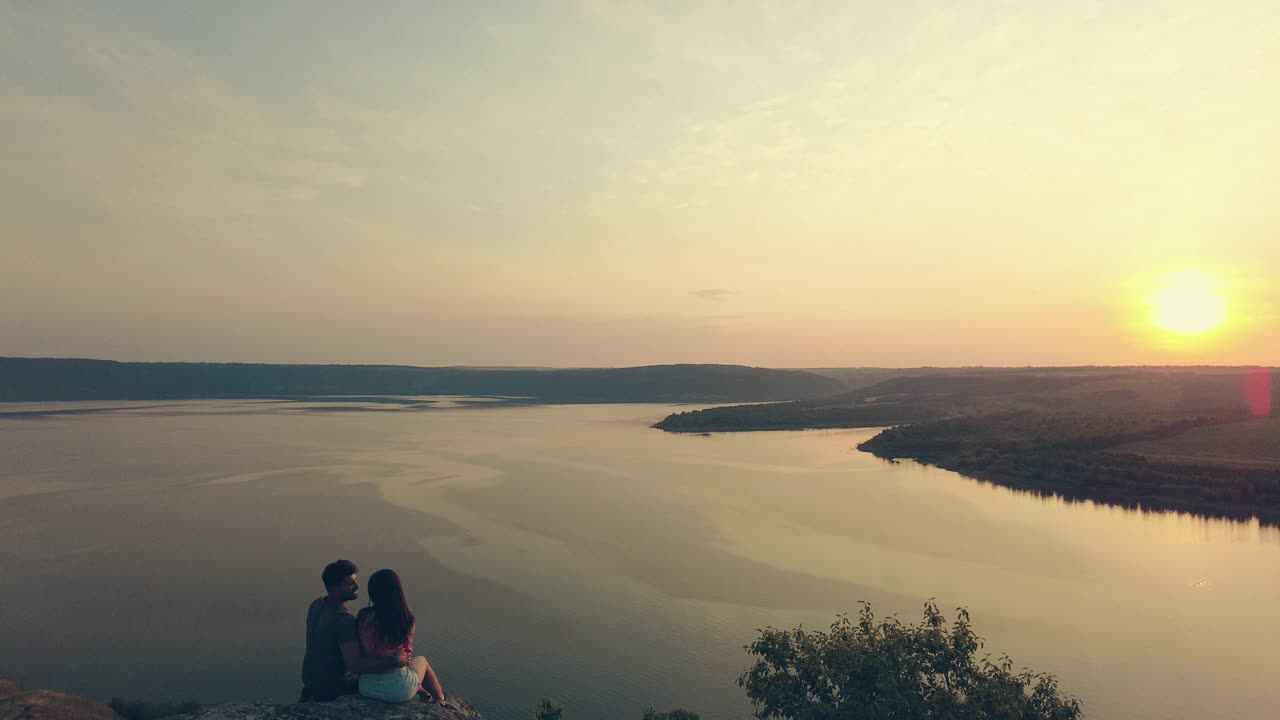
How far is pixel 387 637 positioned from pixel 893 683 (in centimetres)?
876

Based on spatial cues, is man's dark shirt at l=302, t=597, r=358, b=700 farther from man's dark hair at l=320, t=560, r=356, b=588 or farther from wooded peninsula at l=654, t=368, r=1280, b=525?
wooded peninsula at l=654, t=368, r=1280, b=525

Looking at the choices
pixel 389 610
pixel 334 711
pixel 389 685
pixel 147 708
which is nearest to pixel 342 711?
pixel 334 711

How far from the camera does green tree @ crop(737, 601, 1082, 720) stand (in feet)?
40.0

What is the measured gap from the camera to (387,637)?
683 centimetres

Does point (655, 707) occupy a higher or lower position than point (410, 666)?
lower

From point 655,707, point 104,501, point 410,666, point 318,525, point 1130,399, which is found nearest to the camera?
point 410,666

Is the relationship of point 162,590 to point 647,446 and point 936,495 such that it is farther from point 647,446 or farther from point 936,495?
point 647,446

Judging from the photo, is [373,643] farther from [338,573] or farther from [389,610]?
[338,573]

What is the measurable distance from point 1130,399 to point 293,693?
100021 mm

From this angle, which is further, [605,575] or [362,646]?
[605,575]

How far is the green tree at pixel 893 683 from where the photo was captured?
40.0 ft

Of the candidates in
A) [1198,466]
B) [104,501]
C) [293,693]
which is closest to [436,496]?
[104,501]

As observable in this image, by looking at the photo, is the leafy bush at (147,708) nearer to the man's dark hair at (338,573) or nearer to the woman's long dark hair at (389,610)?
the man's dark hair at (338,573)

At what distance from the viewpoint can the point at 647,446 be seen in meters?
76.8
